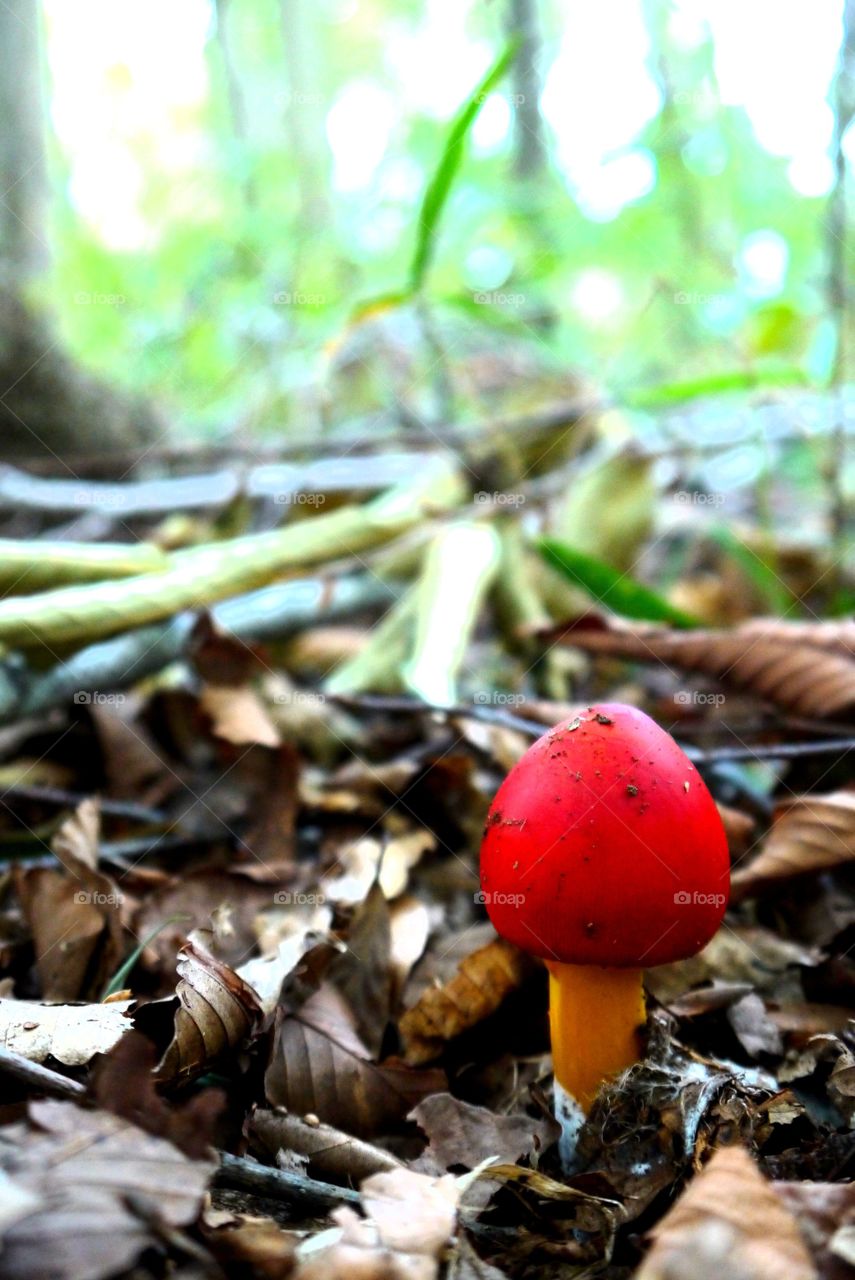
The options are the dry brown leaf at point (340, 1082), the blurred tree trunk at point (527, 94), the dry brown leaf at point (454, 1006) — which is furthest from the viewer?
the blurred tree trunk at point (527, 94)

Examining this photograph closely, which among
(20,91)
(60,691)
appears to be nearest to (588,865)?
(60,691)

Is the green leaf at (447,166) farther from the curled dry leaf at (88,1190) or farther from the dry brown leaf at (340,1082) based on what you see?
the curled dry leaf at (88,1190)

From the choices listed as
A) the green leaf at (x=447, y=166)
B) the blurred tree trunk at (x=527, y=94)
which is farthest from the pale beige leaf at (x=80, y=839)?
the blurred tree trunk at (x=527, y=94)

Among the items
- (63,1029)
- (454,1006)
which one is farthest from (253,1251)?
(454,1006)

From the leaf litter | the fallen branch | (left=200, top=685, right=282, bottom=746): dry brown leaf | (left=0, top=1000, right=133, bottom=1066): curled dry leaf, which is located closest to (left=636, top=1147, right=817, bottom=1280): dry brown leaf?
the leaf litter

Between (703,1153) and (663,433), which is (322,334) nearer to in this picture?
(663,433)
